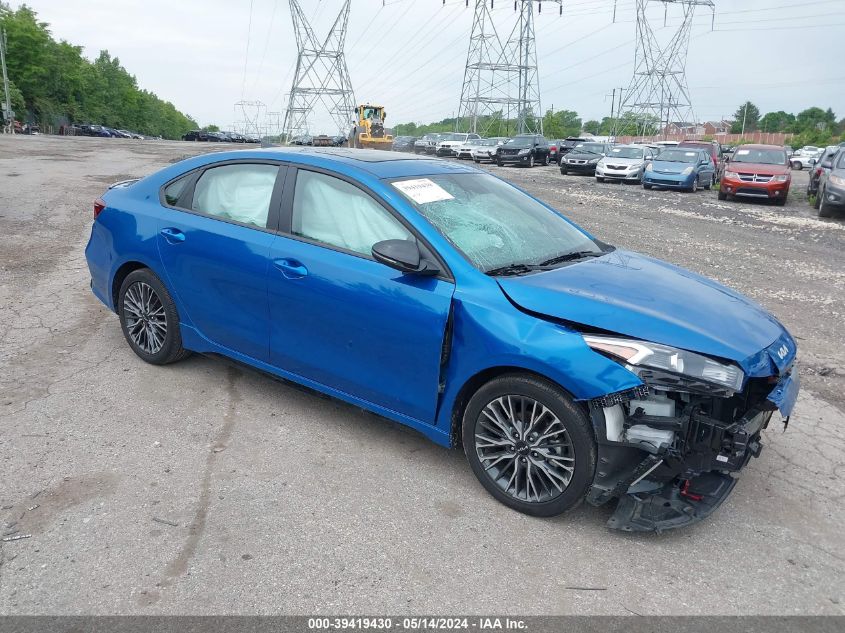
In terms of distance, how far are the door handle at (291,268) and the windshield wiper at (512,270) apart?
1087 mm

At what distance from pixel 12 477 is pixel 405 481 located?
6.53ft

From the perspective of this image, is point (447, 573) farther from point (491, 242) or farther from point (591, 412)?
point (491, 242)

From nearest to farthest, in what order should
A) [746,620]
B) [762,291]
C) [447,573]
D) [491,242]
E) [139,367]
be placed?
1. [746,620]
2. [447,573]
3. [491,242]
4. [139,367]
5. [762,291]

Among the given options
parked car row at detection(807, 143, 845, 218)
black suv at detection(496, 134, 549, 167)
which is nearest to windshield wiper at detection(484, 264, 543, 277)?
parked car row at detection(807, 143, 845, 218)

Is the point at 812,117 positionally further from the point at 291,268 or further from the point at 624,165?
the point at 291,268

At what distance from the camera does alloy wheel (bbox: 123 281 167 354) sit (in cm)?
483

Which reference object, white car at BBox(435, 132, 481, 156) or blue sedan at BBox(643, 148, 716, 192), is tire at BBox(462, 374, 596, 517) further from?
white car at BBox(435, 132, 481, 156)

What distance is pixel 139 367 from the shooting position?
4.95 meters

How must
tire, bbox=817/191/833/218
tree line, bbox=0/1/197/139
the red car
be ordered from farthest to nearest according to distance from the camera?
tree line, bbox=0/1/197/139 < the red car < tire, bbox=817/191/833/218

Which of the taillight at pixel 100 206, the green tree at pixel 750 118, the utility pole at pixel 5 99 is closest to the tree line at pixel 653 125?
the green tree at pixel 750 118

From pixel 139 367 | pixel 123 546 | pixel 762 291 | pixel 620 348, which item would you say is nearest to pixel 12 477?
pixel 123 546

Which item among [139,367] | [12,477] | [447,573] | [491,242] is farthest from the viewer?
[139,367]

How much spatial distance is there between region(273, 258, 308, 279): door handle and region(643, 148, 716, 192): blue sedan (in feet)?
60.1

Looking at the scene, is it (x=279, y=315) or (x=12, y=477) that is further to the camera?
(x=279, y=315)
